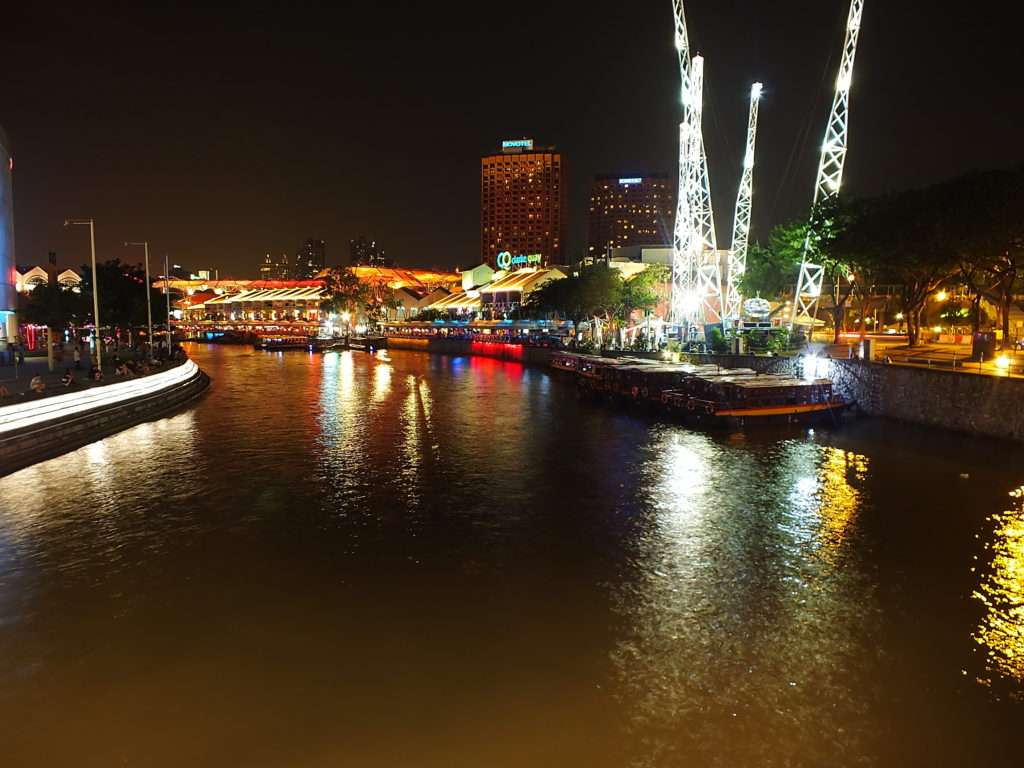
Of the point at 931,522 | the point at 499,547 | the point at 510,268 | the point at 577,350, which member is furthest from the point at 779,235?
the point at 510,268

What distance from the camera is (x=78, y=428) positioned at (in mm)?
24828

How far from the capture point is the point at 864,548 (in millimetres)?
13281

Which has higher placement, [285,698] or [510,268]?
[510,268]

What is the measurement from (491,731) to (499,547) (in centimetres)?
615

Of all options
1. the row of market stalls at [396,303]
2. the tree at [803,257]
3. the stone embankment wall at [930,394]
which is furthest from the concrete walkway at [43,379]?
the row of market stalls at [396,303]

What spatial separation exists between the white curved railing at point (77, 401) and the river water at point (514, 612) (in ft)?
7.55

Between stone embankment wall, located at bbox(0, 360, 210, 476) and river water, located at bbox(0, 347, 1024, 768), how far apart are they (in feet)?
4.49

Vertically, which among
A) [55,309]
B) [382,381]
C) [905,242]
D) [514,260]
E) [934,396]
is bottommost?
[382,381]

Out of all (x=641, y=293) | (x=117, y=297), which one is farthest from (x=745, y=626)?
(x=641, y=293)

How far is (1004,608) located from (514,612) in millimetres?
7187

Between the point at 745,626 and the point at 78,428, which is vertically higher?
the point at 78,428

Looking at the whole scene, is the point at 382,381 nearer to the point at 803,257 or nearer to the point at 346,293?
the point at 803,257

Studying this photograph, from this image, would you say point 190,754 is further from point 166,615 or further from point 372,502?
point 372,502

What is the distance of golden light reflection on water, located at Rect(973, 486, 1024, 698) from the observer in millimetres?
8781
